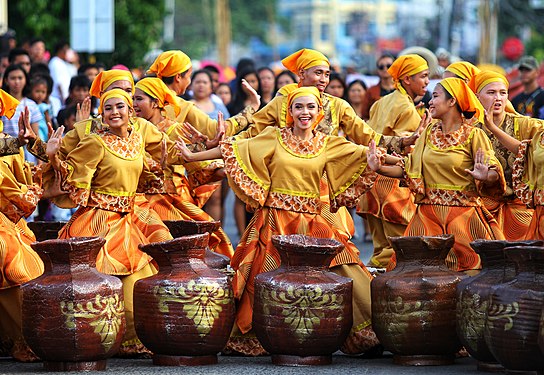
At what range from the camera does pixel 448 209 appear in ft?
29.5

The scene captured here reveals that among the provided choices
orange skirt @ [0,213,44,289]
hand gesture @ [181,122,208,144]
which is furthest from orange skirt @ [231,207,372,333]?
orange skirt @ [0,213,44,289]

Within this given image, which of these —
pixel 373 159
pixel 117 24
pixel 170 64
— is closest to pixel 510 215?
pixel 373 159

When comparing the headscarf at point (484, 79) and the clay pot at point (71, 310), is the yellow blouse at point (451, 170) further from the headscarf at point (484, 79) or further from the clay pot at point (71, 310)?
the clay pot at point (71, 310)

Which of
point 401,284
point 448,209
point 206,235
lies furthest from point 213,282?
point 448,209

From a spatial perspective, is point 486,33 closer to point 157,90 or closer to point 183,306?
point 157,90

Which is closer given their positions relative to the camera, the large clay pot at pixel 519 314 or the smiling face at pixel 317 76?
the large clay pot at pixel 519 314

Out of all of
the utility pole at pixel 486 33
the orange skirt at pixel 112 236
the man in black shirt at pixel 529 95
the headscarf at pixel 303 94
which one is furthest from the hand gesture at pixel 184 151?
the utility pole at pixel 486 33

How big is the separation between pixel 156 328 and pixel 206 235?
65 centimetres

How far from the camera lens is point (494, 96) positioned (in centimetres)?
970

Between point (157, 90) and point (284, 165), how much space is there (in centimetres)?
176

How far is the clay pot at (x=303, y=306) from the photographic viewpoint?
8.24 metres

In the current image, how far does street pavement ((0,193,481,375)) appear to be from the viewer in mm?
8227

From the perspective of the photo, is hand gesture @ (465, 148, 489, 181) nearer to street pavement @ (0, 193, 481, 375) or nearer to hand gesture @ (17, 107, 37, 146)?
street pavement @ (0, 193, 481, 375)

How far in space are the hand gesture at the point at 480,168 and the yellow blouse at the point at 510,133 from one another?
100 cm
